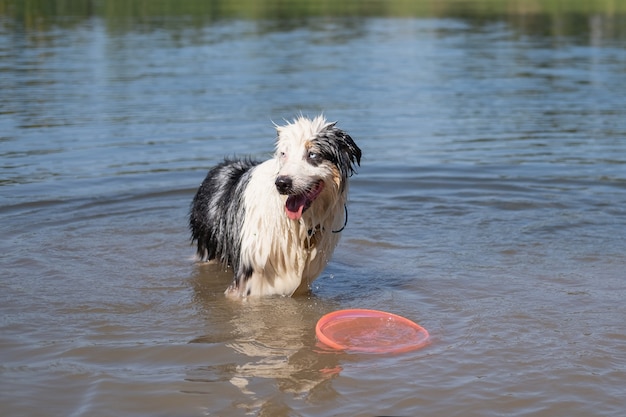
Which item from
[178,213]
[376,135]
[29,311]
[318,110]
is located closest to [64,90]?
[318,110]

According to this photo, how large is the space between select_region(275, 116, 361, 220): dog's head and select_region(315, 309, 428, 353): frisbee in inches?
36.6

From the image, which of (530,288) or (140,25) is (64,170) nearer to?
A: (530,288)

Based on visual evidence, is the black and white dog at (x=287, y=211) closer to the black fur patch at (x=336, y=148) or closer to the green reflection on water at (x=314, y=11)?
the black fur patch at (x=336, y=148)

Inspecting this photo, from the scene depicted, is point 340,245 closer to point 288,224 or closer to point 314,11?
point 288,224

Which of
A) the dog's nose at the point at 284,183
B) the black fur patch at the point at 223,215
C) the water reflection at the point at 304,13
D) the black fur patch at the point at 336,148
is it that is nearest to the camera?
the dog's nose at the point at 284,183

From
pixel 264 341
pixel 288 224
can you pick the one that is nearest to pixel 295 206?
pixel 288 224

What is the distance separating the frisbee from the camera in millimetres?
6695

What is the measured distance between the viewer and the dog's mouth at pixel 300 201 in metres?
6.77

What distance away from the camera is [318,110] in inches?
642

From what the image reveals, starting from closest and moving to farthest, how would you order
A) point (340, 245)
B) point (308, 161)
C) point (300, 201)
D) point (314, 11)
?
point (308, 161), point (300, 201), point (340, 245), point (314, 11)

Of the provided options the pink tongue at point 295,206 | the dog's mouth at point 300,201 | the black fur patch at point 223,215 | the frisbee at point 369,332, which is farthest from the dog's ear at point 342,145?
the frisbee at point 369,332

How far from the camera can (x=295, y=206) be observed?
686 cm

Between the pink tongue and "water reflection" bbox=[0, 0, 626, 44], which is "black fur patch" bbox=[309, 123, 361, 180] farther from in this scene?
"water reflection" bbox=[0, 0, 626, 44]

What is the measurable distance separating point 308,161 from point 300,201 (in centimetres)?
34
